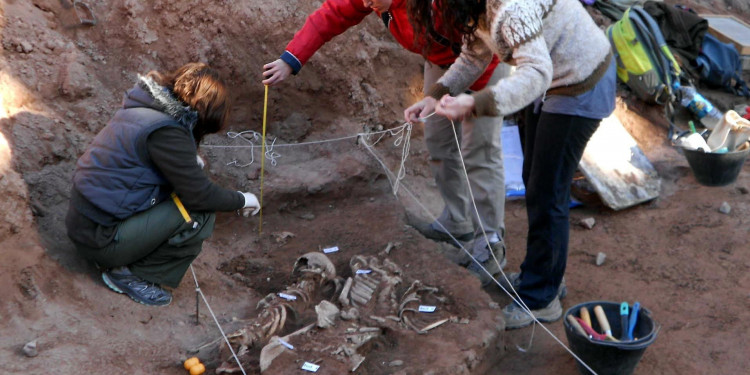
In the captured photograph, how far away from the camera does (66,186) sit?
411 centimetres

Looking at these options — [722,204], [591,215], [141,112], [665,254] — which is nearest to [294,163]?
[141,112]

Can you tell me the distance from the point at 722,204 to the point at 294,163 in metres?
3.39

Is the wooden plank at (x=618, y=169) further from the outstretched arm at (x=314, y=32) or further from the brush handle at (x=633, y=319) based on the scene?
the outstretched arm at (x=314, y=32)

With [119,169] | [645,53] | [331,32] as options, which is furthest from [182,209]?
[645,53]

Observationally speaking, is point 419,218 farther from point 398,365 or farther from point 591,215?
point 398,365

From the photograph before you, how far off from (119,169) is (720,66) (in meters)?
6.08

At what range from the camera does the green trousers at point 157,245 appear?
3.62m

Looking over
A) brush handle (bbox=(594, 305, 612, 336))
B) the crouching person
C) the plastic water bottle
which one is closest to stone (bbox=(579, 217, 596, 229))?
brush handle (bbox=(594, 305, 612, 336))

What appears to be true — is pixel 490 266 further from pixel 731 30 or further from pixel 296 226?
pixel 731 30

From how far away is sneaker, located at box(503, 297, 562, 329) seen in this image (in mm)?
4137

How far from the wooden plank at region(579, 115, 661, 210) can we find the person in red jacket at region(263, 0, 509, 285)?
147 cm

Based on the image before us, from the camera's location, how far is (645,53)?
673 centimetres

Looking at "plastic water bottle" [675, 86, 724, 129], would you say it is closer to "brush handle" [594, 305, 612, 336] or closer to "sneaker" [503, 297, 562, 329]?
"sneaker" [503, 297, 562, 329]

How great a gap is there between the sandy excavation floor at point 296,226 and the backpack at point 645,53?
31cm
